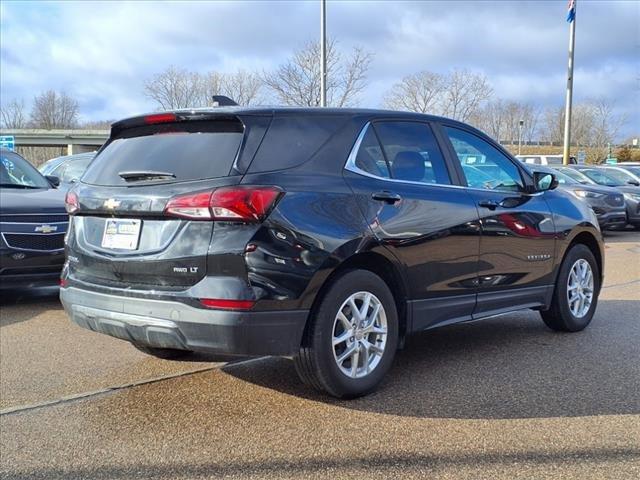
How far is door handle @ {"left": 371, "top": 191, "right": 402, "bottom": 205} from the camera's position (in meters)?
4.21

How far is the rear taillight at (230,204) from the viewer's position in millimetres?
3600

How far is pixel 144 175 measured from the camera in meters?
4.00

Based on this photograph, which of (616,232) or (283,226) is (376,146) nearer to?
(283,226)

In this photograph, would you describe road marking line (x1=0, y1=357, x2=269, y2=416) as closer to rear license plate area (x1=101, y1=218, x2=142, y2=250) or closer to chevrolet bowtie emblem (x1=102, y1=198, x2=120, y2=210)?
rear license plate area (x1=101, y1=218, x2=142, y2=250)

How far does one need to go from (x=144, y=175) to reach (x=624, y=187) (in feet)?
51.1

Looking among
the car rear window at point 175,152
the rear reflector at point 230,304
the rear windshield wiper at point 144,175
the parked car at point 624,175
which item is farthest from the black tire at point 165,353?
the parked car at point 624,175

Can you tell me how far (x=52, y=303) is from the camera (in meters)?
7.54

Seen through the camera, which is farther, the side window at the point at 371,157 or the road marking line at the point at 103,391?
the side window at the point at 371,157

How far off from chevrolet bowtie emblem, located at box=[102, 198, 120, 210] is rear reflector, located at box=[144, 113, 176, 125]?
586 millimetres

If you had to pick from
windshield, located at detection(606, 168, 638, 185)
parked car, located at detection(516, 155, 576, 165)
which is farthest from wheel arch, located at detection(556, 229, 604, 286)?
parked car, located at detection(516, 155, 576, 165)

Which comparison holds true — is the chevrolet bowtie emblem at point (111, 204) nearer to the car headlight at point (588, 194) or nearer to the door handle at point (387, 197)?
the door handle at point (387, 197)

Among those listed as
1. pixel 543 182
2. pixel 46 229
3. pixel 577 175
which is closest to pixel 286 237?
pixel 543 182

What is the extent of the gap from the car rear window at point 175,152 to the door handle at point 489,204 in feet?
6.64

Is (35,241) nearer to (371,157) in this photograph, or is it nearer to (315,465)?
(371,157)
